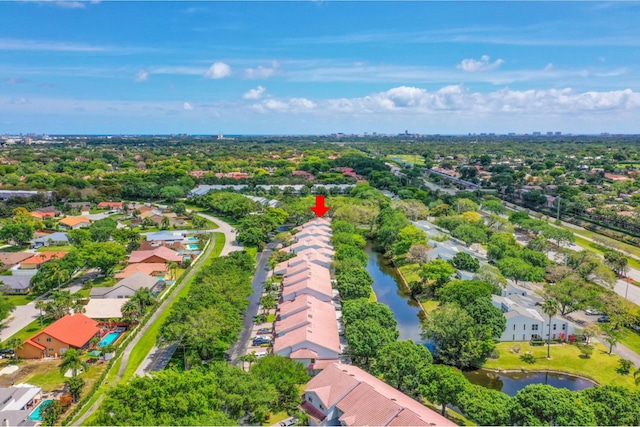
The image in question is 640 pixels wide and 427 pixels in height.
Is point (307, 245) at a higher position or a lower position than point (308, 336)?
higher

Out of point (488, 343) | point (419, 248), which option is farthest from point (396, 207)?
point (488, 343)

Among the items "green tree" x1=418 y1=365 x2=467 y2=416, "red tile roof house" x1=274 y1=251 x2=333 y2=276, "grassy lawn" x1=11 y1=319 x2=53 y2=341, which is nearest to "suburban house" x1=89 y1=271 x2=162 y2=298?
"grassy lawn" x1=11 y1=319 x2=53 y2=341

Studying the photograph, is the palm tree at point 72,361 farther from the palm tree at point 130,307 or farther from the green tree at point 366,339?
the green tree at point 366,339

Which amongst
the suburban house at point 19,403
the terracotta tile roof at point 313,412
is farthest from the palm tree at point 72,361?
the terracotta tile roof at point 313,412

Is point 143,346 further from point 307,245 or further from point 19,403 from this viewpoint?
point 307,245

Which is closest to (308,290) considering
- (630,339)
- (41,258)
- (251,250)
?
(251,250)

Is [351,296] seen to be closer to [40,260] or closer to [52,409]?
[52,409]

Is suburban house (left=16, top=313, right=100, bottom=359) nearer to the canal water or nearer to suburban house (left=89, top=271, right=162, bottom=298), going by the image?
suburban house (left=89, top=271, right=162, bottom=298)

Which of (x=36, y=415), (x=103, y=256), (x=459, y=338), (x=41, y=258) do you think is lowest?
(x=36, y=415)
